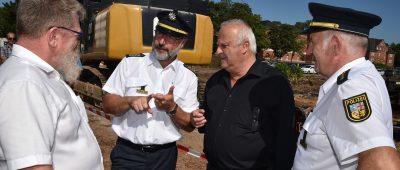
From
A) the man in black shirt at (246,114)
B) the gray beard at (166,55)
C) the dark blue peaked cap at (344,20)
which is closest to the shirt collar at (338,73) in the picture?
the dark blue peaked cap at (344,20)

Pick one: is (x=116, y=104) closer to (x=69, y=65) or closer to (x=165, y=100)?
(x=165, y=100)

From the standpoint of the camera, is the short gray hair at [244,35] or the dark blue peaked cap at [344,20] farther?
the short gray hair at [244,35]

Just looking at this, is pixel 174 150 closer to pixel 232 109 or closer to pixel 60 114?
pixel 232 109

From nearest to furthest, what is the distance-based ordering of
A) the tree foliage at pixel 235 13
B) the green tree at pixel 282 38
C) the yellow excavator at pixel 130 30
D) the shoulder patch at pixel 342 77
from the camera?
the shoulder patch at pixel 342 77, the yellow excavator at pixel 130 30, the tree foliage at pixel 235 13, the green tree at pixel 282 38

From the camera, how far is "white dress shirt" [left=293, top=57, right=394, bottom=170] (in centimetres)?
177

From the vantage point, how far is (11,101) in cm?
157

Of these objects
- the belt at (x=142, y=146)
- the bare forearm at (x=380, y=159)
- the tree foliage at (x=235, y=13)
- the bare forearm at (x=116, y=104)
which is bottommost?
the belt at (x=142, y=146)

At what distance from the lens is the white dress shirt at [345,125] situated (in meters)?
1.77

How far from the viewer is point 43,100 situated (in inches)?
65.0

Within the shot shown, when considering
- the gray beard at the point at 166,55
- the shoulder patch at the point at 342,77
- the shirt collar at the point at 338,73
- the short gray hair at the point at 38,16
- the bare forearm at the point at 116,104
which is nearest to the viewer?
the short gray hair at the point at 38,16

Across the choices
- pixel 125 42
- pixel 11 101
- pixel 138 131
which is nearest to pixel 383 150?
pixel 11 101

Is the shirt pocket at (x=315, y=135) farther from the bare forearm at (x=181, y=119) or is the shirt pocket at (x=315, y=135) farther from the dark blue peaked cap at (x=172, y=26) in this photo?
the dark blue peaked cap at (x=172, y=26)

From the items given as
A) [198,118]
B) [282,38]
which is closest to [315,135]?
[198,118]

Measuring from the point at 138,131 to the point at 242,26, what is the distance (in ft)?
4.59
